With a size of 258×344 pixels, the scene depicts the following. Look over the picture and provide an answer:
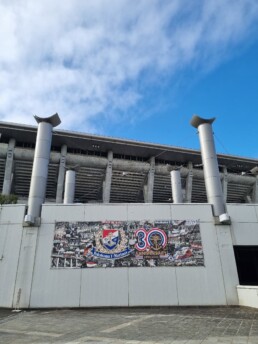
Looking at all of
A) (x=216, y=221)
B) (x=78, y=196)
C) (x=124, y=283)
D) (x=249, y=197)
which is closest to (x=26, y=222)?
(x=124, y=283)

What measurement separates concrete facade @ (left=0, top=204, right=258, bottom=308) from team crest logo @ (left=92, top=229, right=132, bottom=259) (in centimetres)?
81

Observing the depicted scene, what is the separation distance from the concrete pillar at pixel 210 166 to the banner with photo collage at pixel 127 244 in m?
2.06

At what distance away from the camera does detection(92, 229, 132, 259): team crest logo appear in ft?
46.3

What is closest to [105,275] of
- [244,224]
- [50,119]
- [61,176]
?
[244,224]

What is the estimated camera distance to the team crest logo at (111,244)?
A: 1410cm

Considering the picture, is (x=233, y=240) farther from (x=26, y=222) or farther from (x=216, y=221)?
(x=26, y=222)

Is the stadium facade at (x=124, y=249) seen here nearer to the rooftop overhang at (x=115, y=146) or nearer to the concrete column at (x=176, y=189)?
the concrete column at (x=176, y=189)

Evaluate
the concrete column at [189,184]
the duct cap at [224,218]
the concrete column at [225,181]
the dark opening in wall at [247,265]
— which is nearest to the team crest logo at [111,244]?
the duct cap at [224,218]

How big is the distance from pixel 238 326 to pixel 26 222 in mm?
11857

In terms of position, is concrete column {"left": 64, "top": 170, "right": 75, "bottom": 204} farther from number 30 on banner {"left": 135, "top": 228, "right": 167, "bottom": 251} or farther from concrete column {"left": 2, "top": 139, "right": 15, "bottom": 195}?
number 30 on banner {"left": 135, "top": 228, "right": 167, "bottom": 251}

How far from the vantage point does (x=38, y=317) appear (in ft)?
35.0

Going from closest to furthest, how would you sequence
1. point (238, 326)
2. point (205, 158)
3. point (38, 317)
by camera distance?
point (238, 326), point (38, 317), point (205, 158)

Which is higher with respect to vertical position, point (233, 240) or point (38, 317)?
point (233, 240)

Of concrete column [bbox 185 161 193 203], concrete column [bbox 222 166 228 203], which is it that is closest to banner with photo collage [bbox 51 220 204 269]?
concrete column [bbox 185 161 193 203]
